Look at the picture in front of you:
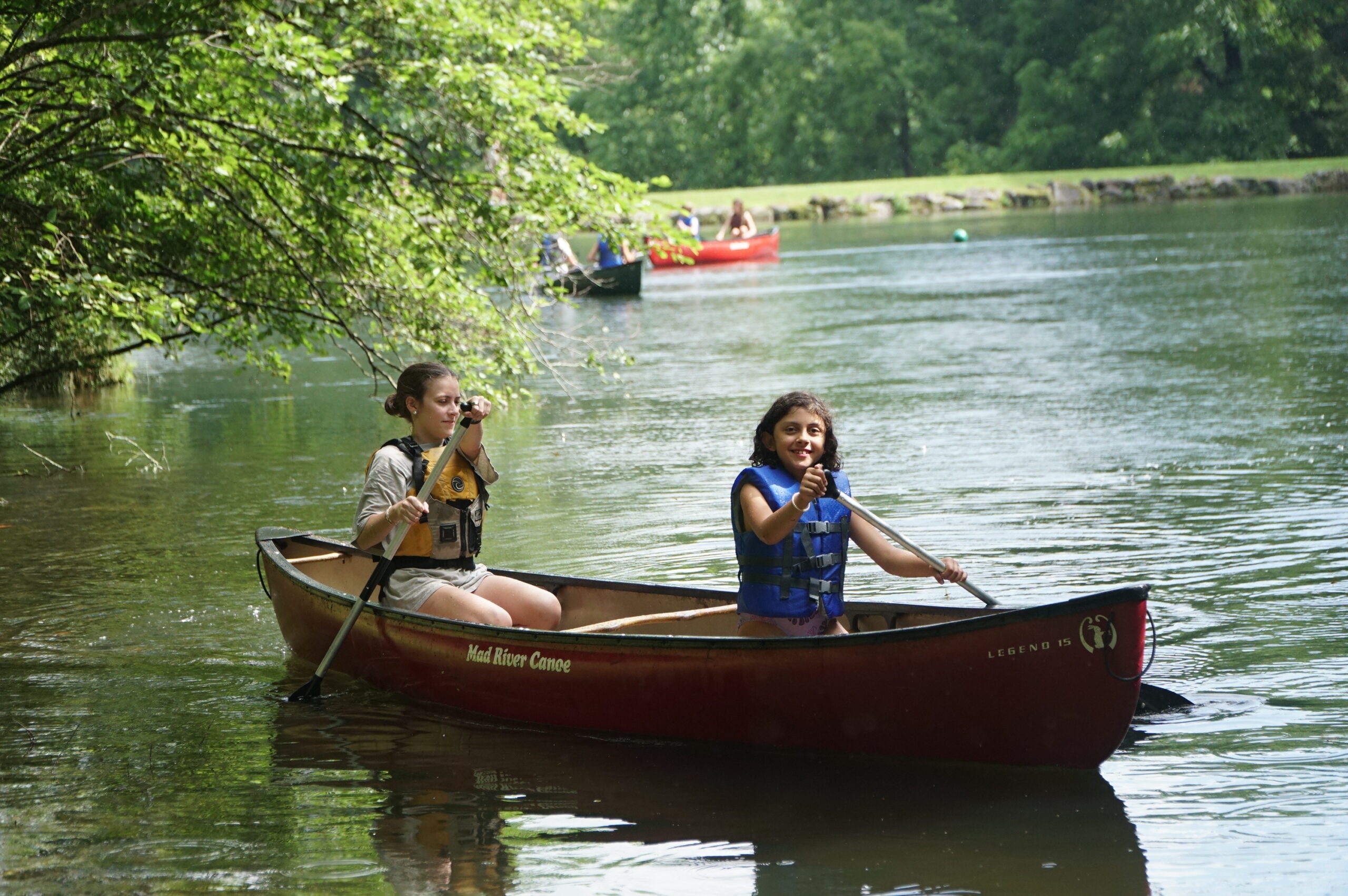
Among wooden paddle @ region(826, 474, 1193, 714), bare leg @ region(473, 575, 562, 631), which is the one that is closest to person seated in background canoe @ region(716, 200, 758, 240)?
bare leg @ region(473, 575, 562, 631)

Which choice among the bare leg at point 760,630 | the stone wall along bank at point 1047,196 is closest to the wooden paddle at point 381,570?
the bare leg at point 760,630

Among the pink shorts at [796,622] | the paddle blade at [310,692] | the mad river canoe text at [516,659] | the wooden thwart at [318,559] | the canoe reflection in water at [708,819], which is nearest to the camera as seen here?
the canoe reflection in water at [708,819]

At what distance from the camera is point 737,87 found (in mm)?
60812

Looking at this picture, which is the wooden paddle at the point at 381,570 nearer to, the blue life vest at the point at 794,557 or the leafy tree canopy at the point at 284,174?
the blue life vest at the point at 794,557

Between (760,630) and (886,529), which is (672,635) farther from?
(886,529)

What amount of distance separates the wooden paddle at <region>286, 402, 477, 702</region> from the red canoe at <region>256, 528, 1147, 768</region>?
9 cm

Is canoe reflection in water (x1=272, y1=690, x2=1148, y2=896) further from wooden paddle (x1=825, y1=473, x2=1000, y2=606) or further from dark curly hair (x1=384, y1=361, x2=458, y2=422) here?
dark curly hair (x1=384, y1=361, x2=458, y2=422)

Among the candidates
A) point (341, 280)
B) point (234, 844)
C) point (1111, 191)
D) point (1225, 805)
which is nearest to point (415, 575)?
point (234, 844)

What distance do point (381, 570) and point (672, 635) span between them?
46.4 inches

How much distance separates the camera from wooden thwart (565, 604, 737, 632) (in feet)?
20.3

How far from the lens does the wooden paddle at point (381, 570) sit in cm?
592

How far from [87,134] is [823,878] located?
281 inches

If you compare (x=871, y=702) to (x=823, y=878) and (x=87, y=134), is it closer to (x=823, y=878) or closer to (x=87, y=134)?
(x=823, y=878)

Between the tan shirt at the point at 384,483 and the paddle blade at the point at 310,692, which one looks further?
the paddle blade at the point at 310,692
